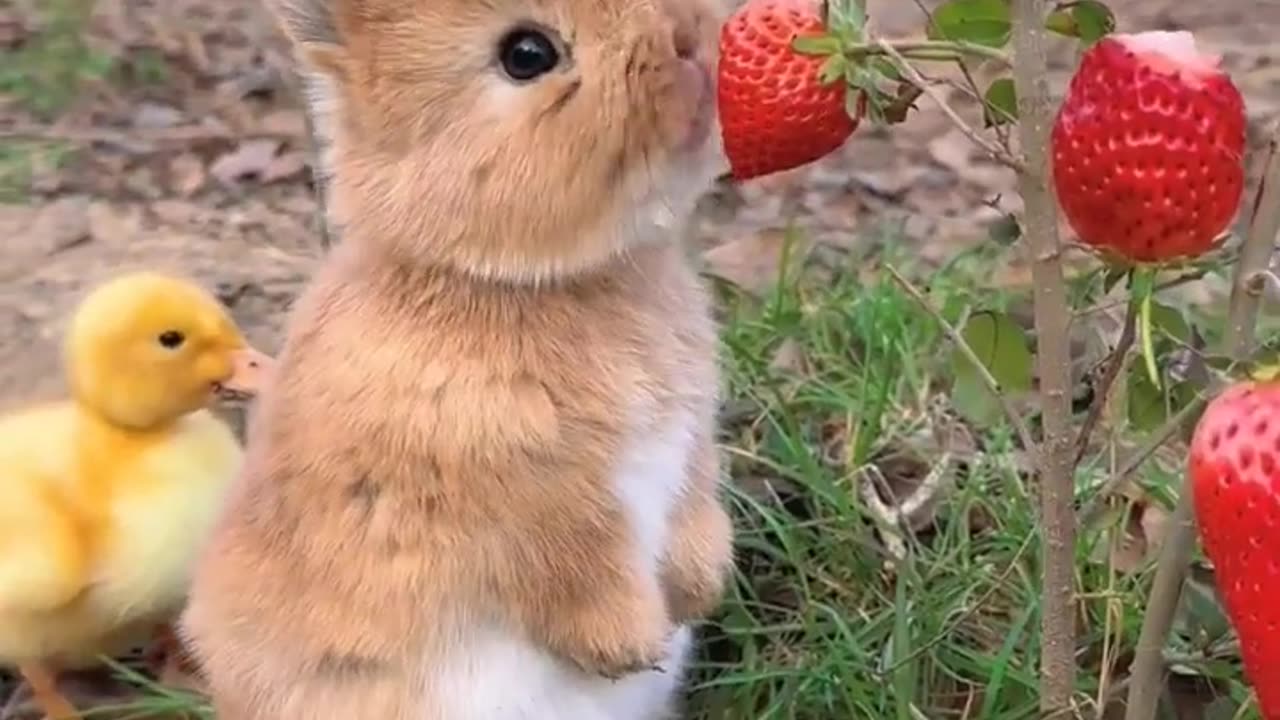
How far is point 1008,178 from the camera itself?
3191mm

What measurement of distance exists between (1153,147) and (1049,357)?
0.27 metres

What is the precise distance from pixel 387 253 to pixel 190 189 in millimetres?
1975

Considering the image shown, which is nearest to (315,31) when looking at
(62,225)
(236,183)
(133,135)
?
(62,225)

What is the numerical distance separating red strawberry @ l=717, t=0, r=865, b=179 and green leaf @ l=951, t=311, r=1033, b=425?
0.19m

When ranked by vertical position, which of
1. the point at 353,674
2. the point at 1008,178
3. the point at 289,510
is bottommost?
the point at 1008,178

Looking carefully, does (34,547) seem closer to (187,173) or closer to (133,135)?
(187,173)

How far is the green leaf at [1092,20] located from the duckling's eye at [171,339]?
1030 mm

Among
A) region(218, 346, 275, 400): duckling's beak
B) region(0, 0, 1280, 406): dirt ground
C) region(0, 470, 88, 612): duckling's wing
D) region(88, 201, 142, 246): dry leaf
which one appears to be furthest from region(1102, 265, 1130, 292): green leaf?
region(88, 201, 142, 246): dry leaf

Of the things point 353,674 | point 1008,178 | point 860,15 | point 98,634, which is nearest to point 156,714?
point 98,634

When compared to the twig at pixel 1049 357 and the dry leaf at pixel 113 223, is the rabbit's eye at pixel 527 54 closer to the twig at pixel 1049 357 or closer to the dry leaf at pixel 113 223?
the twig at pixel 1049 357

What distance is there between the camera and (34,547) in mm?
1953

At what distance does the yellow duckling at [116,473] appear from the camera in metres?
1.97

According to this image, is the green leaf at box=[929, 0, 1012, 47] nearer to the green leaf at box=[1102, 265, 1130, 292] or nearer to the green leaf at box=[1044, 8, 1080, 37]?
the green leaf at box=[1044, 8, 1080, 37]

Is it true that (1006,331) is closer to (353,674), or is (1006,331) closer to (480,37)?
(480,37)
